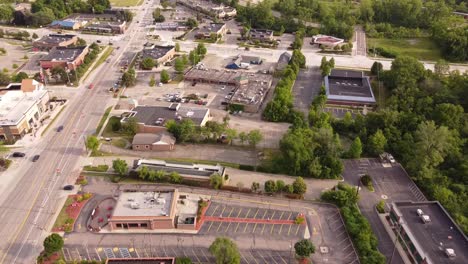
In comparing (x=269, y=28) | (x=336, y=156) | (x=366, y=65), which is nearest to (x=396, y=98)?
(x=336, y=156)

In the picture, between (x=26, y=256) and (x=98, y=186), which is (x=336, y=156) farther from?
(x=26, y=256)

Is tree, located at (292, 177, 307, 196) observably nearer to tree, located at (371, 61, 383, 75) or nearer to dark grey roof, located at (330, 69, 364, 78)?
dark grey roof, located at (330, 69, 364, 78)

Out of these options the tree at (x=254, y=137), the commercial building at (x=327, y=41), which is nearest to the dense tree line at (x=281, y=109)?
the tree at (x=254, y=137)

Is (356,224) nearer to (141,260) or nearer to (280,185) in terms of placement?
(280,185)

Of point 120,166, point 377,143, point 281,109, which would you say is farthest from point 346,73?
point 120,166

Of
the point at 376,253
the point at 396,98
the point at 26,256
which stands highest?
the point at 396,98

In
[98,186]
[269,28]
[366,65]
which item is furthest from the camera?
[269,28]

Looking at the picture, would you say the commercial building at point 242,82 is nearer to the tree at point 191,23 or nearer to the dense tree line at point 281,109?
the dense tree line at point 281,109
